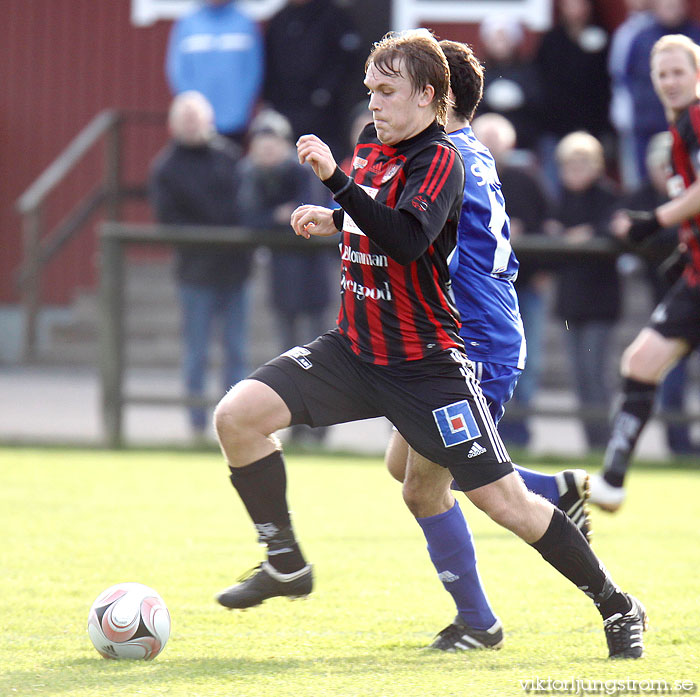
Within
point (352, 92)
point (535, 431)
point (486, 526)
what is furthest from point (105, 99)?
point (486, 526)

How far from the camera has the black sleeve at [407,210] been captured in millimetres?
3746

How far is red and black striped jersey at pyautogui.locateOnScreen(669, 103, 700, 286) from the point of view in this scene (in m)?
6.62

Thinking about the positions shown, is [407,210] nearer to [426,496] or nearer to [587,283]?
[426,496]

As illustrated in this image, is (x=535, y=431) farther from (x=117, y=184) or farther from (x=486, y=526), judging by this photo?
(x=117, y=184)

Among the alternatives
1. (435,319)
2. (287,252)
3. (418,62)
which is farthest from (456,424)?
(287,252)

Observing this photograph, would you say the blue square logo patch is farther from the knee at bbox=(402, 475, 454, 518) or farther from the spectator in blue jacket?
the spectator in blue jacket

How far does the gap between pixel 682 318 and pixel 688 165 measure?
78 centimetres

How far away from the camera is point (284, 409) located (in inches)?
167

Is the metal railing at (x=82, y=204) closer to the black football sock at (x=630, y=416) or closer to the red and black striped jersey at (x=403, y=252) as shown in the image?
the black football sock at (x=630, y=416)

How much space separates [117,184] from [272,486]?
9.67 metres

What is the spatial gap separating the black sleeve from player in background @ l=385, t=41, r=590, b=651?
0.33 metres

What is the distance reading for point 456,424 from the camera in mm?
4023

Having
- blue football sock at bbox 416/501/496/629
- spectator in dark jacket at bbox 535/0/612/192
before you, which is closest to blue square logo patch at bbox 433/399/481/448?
blue football sock at bbox 416/501/496/629

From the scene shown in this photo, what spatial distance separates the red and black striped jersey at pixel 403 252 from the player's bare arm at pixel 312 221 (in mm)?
59
